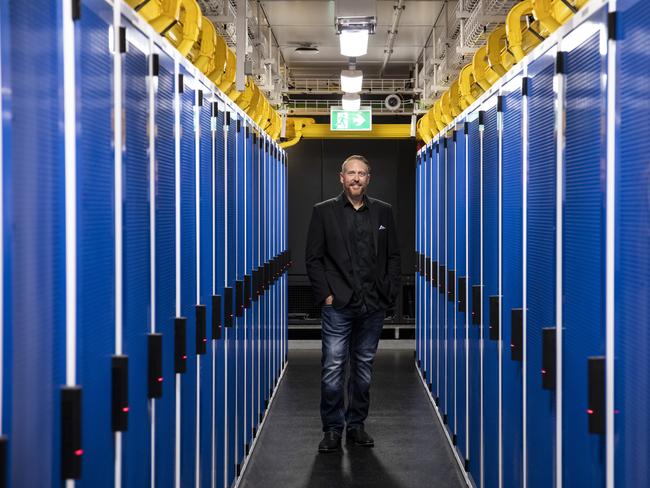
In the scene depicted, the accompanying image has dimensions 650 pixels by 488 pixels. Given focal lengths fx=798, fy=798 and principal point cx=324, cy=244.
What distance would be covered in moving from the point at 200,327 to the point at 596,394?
1.69 meters

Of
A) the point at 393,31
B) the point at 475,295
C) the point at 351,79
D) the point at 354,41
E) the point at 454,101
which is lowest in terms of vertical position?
the point at 475,295

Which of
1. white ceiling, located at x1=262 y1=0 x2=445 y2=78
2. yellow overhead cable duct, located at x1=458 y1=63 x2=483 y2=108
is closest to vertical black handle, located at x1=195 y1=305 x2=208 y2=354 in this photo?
yellow overhead cable duct, located at x1=458 y1=63 x2=483 y2=108

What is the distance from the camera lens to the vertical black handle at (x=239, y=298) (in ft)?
14.0

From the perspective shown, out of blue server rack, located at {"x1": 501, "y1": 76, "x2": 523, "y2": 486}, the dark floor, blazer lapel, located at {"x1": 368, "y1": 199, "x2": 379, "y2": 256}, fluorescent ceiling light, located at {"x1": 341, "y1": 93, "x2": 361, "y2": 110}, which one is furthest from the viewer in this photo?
fluorescent ceiling light, located at {"x1": 341, "y1": 93, "x2": 361, "y2": 110}

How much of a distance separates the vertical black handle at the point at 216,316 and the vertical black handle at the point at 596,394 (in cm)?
189

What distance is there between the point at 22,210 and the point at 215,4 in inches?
142

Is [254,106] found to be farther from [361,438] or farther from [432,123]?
[361,438]

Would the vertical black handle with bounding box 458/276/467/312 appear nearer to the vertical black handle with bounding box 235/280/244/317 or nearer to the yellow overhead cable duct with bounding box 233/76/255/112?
the vertical black handle with bounding box 235/280/244/317

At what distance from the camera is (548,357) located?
2434mm

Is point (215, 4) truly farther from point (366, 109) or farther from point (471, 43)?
point (366, 109)

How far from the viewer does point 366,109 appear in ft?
31.6

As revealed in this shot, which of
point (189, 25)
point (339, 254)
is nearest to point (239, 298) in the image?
point (339, 254)

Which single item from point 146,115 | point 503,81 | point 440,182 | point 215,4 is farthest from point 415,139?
point 146,115

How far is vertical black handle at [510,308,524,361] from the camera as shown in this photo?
112 inches
